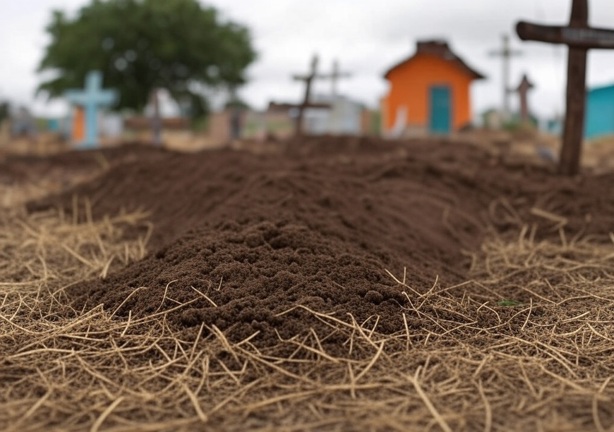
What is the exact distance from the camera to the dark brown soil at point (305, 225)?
3.18 meters

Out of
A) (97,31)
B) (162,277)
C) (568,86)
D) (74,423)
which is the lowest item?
(74,423)

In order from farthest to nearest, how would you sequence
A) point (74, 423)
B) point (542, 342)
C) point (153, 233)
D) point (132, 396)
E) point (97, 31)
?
point (97, 31), point (153, 233), point (542, 342), point (132, 396), point (74, 423)

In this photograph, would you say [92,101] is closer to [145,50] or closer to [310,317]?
[145,50]

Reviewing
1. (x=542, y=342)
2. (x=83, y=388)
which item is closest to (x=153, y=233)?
(x=83, y=388)

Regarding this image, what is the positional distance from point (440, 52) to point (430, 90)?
88cm

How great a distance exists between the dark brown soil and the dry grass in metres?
0.13

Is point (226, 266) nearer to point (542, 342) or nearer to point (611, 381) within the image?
point (542, 342)

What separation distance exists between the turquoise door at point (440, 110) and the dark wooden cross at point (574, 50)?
867 cm

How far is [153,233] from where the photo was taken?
5.46 m

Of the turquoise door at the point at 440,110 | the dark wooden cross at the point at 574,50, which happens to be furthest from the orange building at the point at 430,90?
the dark wooden cross at the point at 574,50

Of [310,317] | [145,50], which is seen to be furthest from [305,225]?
[145,50]

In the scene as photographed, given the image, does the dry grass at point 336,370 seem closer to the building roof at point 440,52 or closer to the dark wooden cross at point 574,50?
the dark wooden cross at point 574,50

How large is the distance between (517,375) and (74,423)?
5.28 ft

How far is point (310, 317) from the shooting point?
118 inches
